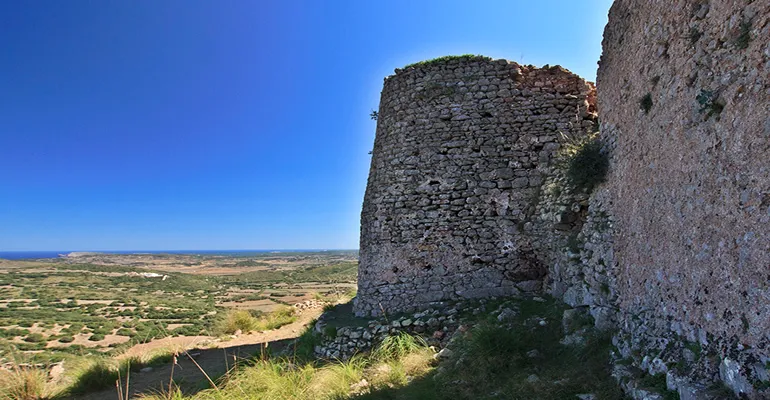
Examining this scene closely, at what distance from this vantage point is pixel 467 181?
8.20 m

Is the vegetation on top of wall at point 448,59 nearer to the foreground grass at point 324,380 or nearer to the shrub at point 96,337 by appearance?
the foreground grass at point 324,380

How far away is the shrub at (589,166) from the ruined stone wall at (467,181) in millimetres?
1962

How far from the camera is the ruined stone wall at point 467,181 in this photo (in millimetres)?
7891

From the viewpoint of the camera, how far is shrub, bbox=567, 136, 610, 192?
5469mm

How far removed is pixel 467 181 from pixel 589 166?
2.86 m

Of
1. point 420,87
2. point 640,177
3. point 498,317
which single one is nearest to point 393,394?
point 498,317

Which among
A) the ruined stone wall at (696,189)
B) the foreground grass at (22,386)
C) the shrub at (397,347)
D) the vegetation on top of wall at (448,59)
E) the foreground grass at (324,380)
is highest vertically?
the vegetation on top of wall at (448,59)

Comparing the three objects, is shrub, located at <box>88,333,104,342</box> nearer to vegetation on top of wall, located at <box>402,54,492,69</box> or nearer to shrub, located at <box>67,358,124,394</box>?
shrub, located at <box>67,358,124,394</box>

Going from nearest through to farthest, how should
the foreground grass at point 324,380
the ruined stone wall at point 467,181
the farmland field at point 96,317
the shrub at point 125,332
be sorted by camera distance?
1. the foreground grass at point 324,380
2. the ruined stone wall at point 467,181
3. the farmland field at point 96,317
4. the shrub at point 125,332

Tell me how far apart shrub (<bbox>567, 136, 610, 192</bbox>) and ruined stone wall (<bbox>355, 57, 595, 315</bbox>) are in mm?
Result: 1962

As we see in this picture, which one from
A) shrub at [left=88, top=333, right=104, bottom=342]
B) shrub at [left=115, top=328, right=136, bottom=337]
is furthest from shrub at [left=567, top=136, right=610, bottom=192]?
shrub at [left=88, top=333, right=104, bottom=342]

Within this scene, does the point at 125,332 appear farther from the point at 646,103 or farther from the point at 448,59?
the point at 646,103

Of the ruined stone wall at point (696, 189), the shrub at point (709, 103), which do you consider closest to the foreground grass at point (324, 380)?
the ruined stone wall at point (696, 189)

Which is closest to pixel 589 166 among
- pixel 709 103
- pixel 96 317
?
pixel 709 103
